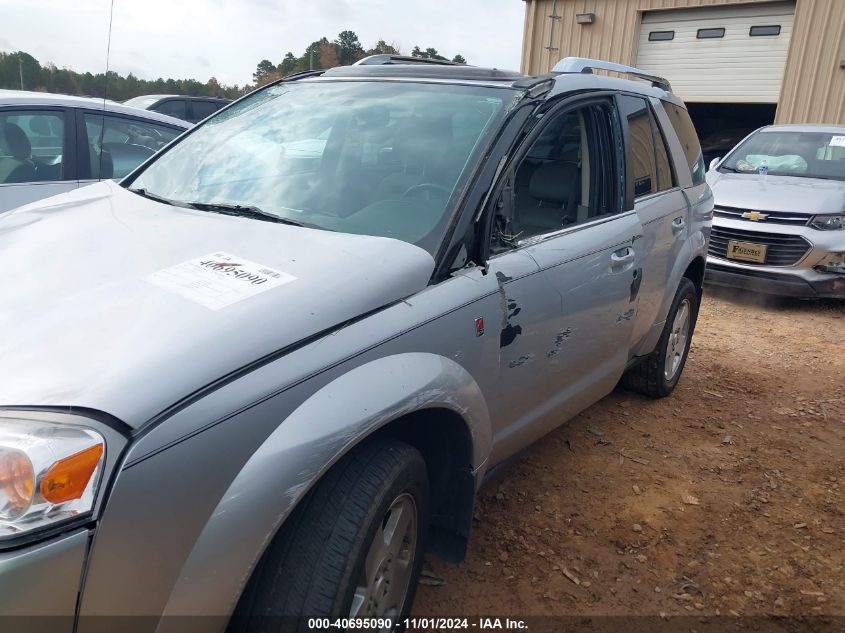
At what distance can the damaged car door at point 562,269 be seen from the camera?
243 cm

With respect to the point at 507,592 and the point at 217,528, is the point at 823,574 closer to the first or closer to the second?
the point at 507,592

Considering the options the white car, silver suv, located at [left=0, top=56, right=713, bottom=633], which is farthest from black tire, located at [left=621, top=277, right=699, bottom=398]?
the white car

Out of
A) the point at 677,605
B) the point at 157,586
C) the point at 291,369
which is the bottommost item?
the point at 677,605

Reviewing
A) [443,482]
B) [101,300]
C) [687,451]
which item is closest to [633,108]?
[687,451]

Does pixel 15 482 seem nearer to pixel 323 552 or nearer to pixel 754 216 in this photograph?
pixel 323 552

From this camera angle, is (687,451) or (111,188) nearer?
(111,188)

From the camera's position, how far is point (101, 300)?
174 cm

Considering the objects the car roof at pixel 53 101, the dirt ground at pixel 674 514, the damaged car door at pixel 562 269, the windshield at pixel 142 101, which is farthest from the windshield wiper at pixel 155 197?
the windshield at pixel 142 101

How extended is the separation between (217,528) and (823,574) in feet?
8.02

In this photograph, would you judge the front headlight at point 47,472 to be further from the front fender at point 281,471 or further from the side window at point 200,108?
the side window at point 200,108

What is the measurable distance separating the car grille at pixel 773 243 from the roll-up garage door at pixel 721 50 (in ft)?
27.8

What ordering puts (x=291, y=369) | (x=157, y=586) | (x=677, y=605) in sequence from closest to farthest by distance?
(x=157, y=586)
(x=291, y=369)
(x=677, y=605)

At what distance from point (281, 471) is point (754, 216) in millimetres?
6329

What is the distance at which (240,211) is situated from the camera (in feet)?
7.84
